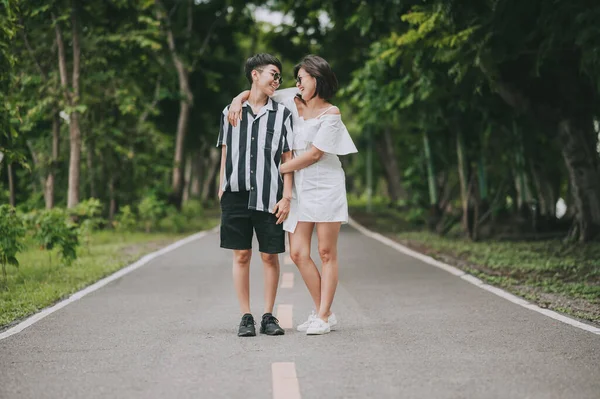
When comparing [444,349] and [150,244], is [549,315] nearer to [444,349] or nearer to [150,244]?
[444,349]

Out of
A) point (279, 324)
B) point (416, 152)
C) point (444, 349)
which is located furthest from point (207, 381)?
point (416, 152)

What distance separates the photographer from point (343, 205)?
6.83 meters

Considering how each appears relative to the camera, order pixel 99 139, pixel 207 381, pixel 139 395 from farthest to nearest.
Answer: pixel 99 139
pixel 207 381
pixel 139 395

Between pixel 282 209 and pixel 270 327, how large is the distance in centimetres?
88

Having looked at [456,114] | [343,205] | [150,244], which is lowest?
[150,244]

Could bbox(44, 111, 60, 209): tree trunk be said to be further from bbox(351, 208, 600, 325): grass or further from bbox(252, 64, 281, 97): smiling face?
bbox(252, 64, 281, 97): smiling face

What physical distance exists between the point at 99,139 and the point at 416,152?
7615 millimetres

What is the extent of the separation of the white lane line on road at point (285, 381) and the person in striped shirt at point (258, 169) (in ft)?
3.87

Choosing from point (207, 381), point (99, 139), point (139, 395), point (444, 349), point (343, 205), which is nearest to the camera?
point (139, 395)

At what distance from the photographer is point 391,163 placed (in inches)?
1447

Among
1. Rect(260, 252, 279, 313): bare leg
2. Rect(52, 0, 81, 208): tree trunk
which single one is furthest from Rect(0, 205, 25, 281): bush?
Rect(52, 0, 81, 208): tree trunk

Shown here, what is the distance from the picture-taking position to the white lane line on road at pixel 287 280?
10375mm

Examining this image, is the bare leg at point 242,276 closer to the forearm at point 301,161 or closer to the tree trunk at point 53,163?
the forearm at point 301,161

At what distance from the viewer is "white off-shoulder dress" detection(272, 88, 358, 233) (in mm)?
6746
